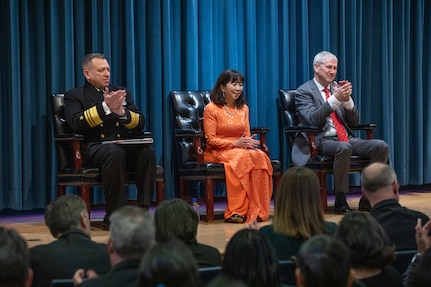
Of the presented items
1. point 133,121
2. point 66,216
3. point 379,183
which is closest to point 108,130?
point 133,121

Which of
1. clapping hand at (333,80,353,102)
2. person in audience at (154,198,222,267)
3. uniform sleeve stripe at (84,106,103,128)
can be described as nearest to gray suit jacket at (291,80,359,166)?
clapping hand at (333,80,353,102)

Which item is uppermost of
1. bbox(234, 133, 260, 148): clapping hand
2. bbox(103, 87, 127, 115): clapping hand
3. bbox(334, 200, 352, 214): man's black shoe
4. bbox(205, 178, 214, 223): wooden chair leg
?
bbox(103, 87, 127, 115): clapping hand

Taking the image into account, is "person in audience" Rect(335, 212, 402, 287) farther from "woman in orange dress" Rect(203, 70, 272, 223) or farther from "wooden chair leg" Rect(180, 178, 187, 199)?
"wooden chair leg" Rect(180, 178, 187, 199)

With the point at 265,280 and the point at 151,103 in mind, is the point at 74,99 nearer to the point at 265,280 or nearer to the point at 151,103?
the point at 151,103

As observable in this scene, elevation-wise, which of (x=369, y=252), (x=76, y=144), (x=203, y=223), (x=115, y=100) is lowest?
(x=203, y=223)

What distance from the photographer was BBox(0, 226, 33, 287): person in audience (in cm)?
207

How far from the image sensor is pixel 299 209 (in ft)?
9.35

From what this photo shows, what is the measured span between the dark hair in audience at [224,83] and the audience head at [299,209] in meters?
2.70

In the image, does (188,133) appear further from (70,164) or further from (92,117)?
(70,164)

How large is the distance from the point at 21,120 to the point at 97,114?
0.86 metres

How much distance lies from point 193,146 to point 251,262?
3.69m

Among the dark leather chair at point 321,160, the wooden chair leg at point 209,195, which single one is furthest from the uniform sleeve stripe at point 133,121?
the dark leather chair at point 321,160

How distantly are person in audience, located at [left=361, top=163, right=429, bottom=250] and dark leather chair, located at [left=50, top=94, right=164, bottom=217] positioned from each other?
2.18m

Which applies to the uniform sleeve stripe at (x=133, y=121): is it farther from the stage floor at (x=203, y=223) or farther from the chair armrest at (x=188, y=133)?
the stage floor at (x=203, y=223)
